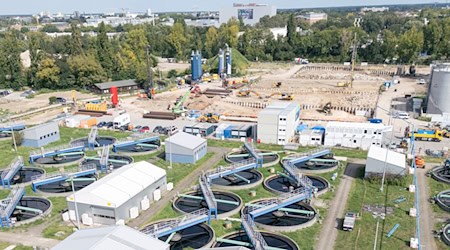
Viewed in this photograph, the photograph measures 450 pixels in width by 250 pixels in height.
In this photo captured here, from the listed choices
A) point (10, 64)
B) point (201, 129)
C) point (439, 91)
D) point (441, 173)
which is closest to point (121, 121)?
point (201, 129)

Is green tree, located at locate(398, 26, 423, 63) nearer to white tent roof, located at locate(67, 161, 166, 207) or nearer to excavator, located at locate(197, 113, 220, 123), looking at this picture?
excavator, located at locate(197, 113, 220, 123)

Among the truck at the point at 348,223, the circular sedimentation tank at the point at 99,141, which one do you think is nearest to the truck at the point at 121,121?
the circular sedimentation tank at the point at 99,141

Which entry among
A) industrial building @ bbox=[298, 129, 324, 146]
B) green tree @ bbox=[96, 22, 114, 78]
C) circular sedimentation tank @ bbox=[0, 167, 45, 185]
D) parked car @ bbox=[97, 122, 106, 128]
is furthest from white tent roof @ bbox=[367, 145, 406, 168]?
green tree @ bbox=[96, 22, 114, 78]

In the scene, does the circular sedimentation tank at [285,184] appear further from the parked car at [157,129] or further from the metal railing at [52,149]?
the metal railing at [52,149]

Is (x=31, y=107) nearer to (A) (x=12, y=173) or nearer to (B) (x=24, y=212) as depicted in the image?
(A) (x=12, y=173)

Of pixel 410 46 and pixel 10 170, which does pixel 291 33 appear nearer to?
pixel 410 46

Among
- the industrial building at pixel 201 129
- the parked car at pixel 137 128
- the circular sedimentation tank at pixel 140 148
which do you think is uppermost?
the industrial building at pixel 201 129
